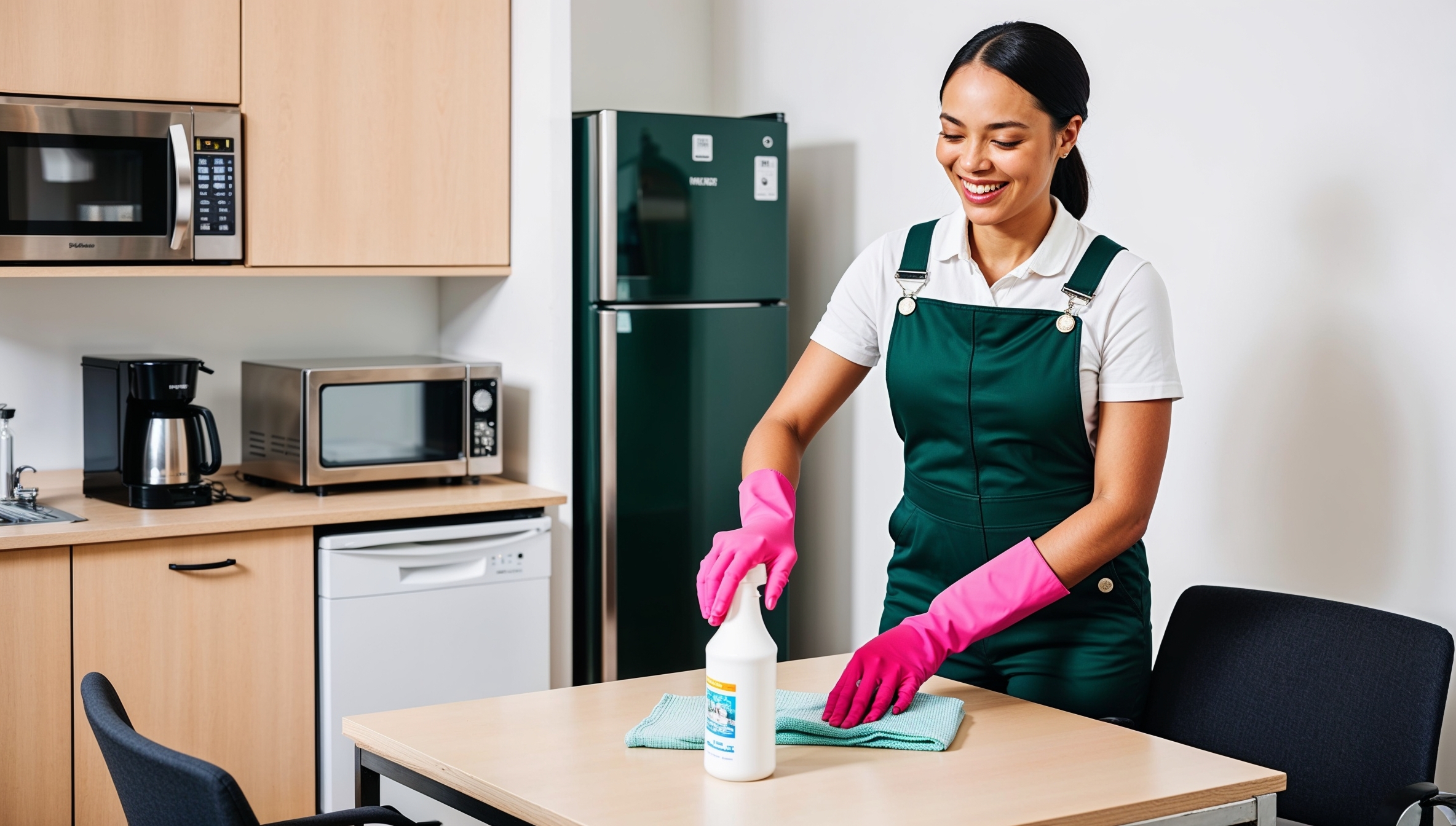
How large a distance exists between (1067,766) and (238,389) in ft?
8.47

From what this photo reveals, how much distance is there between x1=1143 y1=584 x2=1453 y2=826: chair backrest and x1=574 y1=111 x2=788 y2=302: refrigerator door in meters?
1.60

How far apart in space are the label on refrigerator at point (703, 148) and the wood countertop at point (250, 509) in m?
0.87

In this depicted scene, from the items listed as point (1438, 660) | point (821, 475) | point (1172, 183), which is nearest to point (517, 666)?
point (821, 475)

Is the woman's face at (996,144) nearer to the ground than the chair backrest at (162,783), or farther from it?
farther from it

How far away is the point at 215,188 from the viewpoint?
3004mm

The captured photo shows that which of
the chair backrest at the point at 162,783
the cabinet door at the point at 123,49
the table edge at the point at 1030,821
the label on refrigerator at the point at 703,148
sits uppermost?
the cabinet door at the point at 123,49

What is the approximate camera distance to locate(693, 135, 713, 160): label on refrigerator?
10.9 ft

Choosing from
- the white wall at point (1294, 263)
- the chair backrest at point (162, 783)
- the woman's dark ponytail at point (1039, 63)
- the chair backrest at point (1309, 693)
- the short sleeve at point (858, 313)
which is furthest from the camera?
the white wall at point (1294, 263)

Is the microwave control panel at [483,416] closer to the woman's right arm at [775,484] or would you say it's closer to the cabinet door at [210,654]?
the cabinet door at [210,654]

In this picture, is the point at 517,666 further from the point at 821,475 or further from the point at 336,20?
the point at 336,20

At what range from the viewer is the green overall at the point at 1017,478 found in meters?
1.79

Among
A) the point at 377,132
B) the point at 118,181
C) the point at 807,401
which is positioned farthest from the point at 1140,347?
the point at 118,181

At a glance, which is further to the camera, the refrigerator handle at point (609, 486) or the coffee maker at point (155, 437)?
the refrigerator handle at point (609, 486)

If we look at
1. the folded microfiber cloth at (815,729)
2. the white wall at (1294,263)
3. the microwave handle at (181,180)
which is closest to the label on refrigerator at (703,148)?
the white wall at (1294,263)
